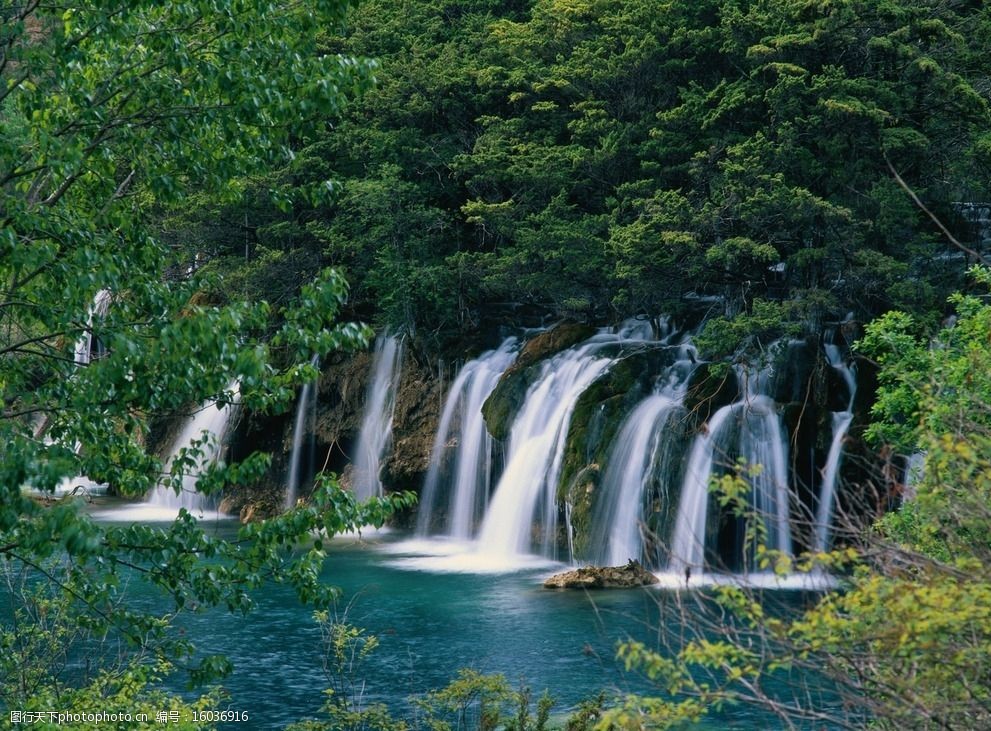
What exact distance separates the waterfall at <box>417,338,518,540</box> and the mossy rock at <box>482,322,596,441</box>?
31.8 inches

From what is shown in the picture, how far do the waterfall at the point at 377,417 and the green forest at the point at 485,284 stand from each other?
450mm

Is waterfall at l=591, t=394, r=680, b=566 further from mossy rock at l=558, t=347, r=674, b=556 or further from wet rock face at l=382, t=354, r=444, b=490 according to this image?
wet rock face at l=382, t=354, r=444, b=490

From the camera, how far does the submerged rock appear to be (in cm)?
2044

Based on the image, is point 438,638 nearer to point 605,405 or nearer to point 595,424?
point 595,424

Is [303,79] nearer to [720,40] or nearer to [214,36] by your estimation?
[214,36]

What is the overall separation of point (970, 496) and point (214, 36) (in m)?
6.63

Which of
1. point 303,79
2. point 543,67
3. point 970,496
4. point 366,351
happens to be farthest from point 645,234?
point 970,496

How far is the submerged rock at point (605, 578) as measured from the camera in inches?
805

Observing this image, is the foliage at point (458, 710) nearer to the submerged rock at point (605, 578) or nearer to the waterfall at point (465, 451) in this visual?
the submerged rock at point (605, 578)

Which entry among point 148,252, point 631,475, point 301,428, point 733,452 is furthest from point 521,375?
point 148,252

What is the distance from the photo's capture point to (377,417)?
29734 millimetres

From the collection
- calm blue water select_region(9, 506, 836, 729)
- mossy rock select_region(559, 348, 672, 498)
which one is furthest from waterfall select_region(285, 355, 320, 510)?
mossy rock select_region(559, 348, 672, 498)

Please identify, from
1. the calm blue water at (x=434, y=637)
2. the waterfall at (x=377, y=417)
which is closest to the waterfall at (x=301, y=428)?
the waterfall at (x=377, y=417)

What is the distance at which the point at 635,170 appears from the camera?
27312 mm
